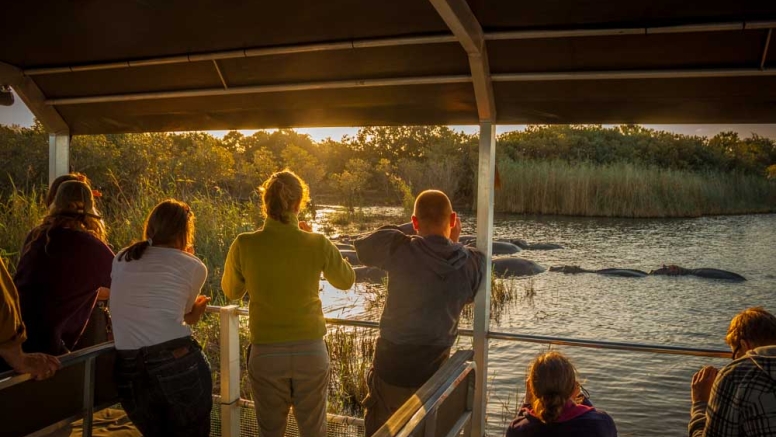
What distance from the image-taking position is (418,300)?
2.62 metres

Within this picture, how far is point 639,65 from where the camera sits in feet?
8.80

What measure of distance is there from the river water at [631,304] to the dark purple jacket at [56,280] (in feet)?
13.4

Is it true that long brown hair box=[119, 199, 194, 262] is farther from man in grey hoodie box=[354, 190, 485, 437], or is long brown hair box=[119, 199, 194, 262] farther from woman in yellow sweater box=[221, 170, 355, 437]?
man in grey hoodie box=[354, 190, 485, 437]

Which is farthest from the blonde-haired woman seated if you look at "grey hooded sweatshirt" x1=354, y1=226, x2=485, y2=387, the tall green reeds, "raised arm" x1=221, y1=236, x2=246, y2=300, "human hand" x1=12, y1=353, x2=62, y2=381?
the tall green reeds

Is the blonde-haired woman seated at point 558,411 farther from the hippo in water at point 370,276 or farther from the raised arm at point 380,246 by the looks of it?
the hippo in water at point 370,276

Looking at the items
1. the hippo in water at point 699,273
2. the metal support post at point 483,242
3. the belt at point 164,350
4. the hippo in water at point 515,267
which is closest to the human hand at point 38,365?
the belt at point 164,350

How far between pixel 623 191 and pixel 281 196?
16772mm

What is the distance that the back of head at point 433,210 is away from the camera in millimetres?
2676

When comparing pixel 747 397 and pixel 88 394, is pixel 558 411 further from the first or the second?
pixel 88 394

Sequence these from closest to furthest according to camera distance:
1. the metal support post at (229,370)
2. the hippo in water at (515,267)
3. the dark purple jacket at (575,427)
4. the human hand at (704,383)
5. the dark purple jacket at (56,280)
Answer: the dark purple jacket at (575,427) < the human hand at (704,383) < the dark purple jacket at (56,280) < the metal support post at (229,370) < the hippo in water at (515,267)

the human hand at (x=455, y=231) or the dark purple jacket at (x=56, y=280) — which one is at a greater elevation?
the human hand at (x=455, y=231)

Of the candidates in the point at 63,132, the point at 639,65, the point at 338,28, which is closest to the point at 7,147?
the point at 63,132

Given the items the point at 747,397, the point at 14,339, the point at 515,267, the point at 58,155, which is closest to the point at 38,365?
the point at 14,339

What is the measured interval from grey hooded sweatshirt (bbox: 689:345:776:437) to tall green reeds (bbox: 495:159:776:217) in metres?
14.0
